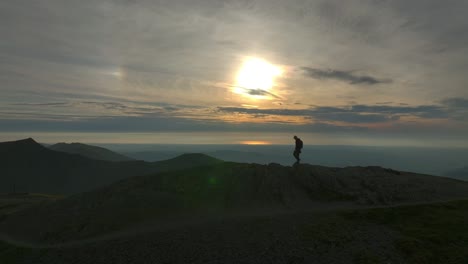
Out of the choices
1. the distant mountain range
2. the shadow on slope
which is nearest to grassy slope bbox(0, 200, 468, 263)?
the shadow on slope

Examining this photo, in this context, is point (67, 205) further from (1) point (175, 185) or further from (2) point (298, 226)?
(2) point (298, 226)

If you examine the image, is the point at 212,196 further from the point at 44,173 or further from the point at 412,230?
the point at 44,173

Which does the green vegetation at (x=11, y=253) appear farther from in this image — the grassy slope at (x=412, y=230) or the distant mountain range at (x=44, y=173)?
the distant mountain range at (x=44, y=173)

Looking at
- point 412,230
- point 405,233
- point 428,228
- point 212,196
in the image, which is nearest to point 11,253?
point 212,196

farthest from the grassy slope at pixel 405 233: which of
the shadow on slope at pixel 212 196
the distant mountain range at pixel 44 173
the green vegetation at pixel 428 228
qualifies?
the distant mountain range at pixel 44 173

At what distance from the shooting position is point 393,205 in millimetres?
37594

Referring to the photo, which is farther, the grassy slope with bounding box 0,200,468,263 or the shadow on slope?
the shadow on slope

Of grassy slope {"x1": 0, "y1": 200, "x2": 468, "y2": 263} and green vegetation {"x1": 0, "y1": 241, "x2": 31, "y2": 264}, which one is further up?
grassy slope {"x1": 0, "y1": 200, "x2": 468, "y2": 263}

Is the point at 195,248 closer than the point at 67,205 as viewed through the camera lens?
Yes

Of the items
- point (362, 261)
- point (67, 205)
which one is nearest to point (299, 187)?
point (362, 261)

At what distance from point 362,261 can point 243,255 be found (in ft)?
33.9

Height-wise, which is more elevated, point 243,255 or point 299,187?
point 299,187

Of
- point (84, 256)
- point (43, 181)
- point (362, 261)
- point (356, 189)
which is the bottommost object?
point (43, 181)

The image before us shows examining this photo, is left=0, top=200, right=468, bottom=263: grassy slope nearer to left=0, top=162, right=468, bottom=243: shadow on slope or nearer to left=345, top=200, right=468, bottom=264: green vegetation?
left=345, top=200, right=468, bottom=264: green vegetation
